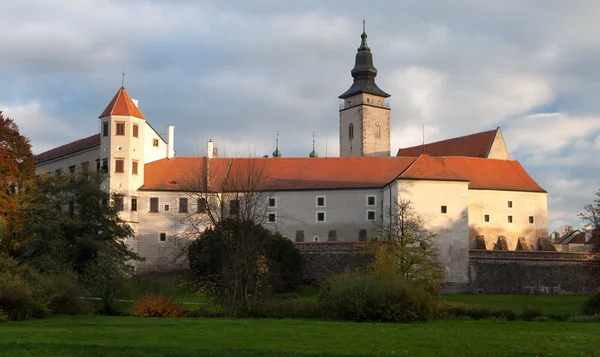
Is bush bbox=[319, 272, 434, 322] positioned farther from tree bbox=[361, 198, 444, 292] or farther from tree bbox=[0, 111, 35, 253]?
tree bbox=[0, 111, 35, 253]

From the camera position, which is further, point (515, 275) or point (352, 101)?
point (352, 101)

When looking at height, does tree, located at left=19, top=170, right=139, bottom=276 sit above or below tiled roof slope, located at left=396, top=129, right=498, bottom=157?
below

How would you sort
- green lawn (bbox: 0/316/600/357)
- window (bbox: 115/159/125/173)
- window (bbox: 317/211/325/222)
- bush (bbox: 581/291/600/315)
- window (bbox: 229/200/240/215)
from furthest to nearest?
window (bbox: 317/211/325/222) < window (bbox: 115/159/125/173) < window (bbox: 229/200/240/215) < bush (bbox: 581/291/600/315) < green lawn (bbox: 0/316/600/357)

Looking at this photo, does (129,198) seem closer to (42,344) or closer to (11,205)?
(11,205)

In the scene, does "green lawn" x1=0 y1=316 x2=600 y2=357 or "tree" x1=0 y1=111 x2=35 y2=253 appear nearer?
"green lawn" x1=0 y1=316 x2=600 y2=357

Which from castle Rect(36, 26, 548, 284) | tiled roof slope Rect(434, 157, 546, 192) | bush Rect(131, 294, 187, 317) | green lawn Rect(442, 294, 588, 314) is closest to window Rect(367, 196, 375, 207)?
castle Rect(36, 26, 548, 284)

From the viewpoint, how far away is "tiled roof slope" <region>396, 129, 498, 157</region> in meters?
74.0

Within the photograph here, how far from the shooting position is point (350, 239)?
205ft

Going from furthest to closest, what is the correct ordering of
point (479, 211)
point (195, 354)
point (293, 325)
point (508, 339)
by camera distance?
1. point (479, 211)
2. point (293, 325)
3. point (508, 339)
4. point (195, 354)

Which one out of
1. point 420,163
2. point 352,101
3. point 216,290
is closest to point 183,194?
point 420,163

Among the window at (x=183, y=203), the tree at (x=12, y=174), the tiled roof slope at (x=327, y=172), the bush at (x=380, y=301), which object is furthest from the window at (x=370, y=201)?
the bush at (x=380, y=301)

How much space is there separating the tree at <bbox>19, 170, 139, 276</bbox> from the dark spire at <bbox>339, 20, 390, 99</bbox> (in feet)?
159

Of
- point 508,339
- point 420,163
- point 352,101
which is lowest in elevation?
point 508,339

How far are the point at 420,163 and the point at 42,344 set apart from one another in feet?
144
